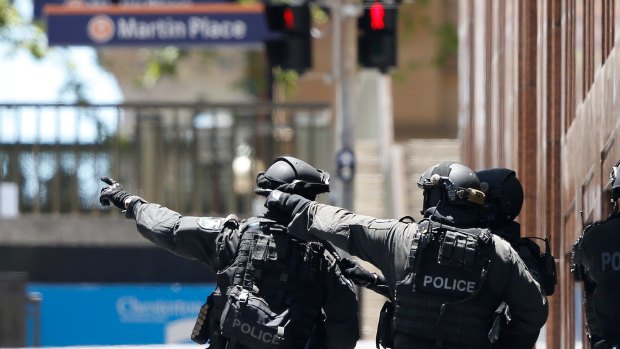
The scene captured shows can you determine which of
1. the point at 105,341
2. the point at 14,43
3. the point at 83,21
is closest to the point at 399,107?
the point at 14,43

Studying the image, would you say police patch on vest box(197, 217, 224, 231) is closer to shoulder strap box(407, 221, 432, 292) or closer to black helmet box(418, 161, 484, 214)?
black helmet box(418, 161, 484, 214)

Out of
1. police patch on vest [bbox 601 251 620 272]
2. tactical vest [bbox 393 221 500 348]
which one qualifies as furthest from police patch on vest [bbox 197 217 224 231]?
police patch on vest [bbox 601 251 620 272]

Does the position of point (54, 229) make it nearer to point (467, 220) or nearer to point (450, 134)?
point (450, 134)

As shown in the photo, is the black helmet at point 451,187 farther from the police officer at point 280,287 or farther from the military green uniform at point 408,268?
the police officer at point 280,287

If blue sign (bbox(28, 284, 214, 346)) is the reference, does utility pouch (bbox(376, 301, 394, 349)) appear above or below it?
above

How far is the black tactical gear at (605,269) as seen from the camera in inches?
303

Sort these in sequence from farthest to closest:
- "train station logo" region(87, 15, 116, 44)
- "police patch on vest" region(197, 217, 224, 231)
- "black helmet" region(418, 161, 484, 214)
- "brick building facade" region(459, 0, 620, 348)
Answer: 1. "train station logo" region(87, 15, 116, 44)
2. "brick building facade" region(459, 0, 620, 348)
3. "police patch on vest" region(197, 217, 224, 231)
4. "black helmet" region(418, 161, 484, 214)

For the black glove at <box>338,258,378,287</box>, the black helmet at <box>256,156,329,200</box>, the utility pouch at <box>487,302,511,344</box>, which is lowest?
the utility pouch at <box>487,302,511,344</box>

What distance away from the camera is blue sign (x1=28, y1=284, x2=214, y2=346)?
66.5ft

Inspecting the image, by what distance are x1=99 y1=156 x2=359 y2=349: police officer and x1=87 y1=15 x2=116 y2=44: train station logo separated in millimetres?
13922

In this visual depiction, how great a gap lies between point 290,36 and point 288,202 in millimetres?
8898

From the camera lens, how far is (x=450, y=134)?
106 feet

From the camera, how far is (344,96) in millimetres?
19359

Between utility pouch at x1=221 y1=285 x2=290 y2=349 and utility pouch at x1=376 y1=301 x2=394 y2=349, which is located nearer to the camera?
utility pouch at x1=376 y1=301 x2=394 y2=349
